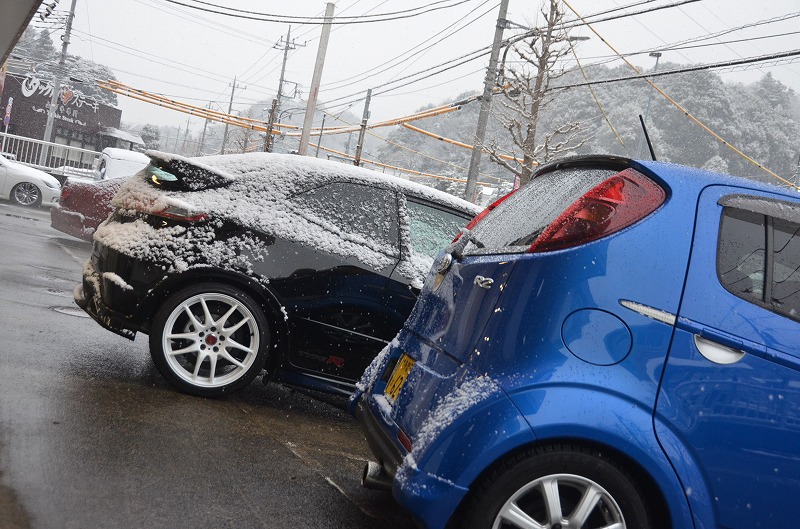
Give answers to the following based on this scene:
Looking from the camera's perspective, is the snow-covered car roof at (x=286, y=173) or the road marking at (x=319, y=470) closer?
the road marking at (x=319, y=470)

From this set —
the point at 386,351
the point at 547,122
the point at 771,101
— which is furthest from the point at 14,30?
the point at 547,122

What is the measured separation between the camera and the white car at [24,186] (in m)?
17.9

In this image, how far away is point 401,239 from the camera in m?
4.70

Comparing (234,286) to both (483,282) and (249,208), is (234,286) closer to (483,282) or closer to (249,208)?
(249,208)

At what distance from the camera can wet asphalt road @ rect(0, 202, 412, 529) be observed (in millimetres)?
2822

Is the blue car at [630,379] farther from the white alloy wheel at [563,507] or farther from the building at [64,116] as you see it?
the building at [64,116]

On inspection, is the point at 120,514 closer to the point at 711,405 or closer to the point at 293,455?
the point at 293,455

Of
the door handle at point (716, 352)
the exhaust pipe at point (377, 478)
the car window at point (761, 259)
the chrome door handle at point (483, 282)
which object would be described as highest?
the car window at point (761, 259)

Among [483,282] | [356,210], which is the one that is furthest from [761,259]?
[356,210]

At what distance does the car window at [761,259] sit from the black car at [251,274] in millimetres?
2300

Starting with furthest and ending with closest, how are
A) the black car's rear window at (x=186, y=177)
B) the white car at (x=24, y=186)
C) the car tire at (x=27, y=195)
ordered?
the car tire at (x=27, y=195)
the white car at (x=24, y=186)
the black car's rear window at (x=186, y=177)

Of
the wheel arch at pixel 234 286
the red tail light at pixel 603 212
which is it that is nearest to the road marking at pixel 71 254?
the wheel arch at pixel 234 286

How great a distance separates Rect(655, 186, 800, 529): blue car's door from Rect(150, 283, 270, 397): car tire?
8.80ft

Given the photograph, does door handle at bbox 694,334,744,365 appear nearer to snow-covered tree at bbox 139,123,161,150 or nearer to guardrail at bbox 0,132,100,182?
guardrail at bbox 0,132,100,182
